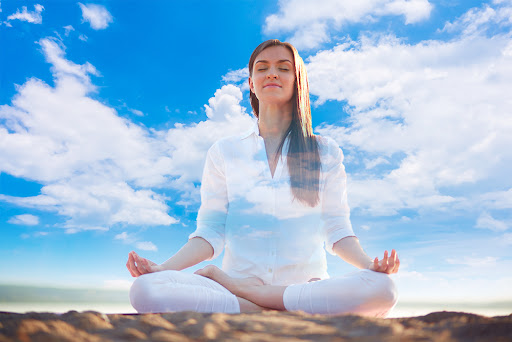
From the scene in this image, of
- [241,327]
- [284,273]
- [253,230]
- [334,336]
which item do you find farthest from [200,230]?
[334,336]

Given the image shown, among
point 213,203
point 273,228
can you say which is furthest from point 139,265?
point 273,228

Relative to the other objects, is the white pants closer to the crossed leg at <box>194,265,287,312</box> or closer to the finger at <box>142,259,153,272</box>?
the crossed leg at <box>194,265,287,312</box>

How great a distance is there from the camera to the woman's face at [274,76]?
3.39 m

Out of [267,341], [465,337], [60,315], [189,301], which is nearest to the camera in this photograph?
[267,341]

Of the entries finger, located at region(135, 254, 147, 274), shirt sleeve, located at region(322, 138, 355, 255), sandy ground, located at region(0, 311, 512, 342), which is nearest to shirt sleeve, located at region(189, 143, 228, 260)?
finger, located at region(135, 254, 147, 274)

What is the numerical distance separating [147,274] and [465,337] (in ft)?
5.82

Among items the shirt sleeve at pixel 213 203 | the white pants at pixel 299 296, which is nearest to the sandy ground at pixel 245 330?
the white pants at pixel 299 296

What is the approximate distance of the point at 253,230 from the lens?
315 centimetres

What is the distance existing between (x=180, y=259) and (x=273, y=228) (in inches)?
28.4

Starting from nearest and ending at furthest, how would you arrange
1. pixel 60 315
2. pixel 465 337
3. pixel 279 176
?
pixel 465 337
pixel 60 315
pixel 279 176

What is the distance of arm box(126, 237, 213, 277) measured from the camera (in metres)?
2.72

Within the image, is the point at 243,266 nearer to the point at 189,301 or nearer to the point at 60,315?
the point at 189,301

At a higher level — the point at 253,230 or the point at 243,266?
the point at 253,230

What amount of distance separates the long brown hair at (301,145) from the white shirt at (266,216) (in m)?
0.06
